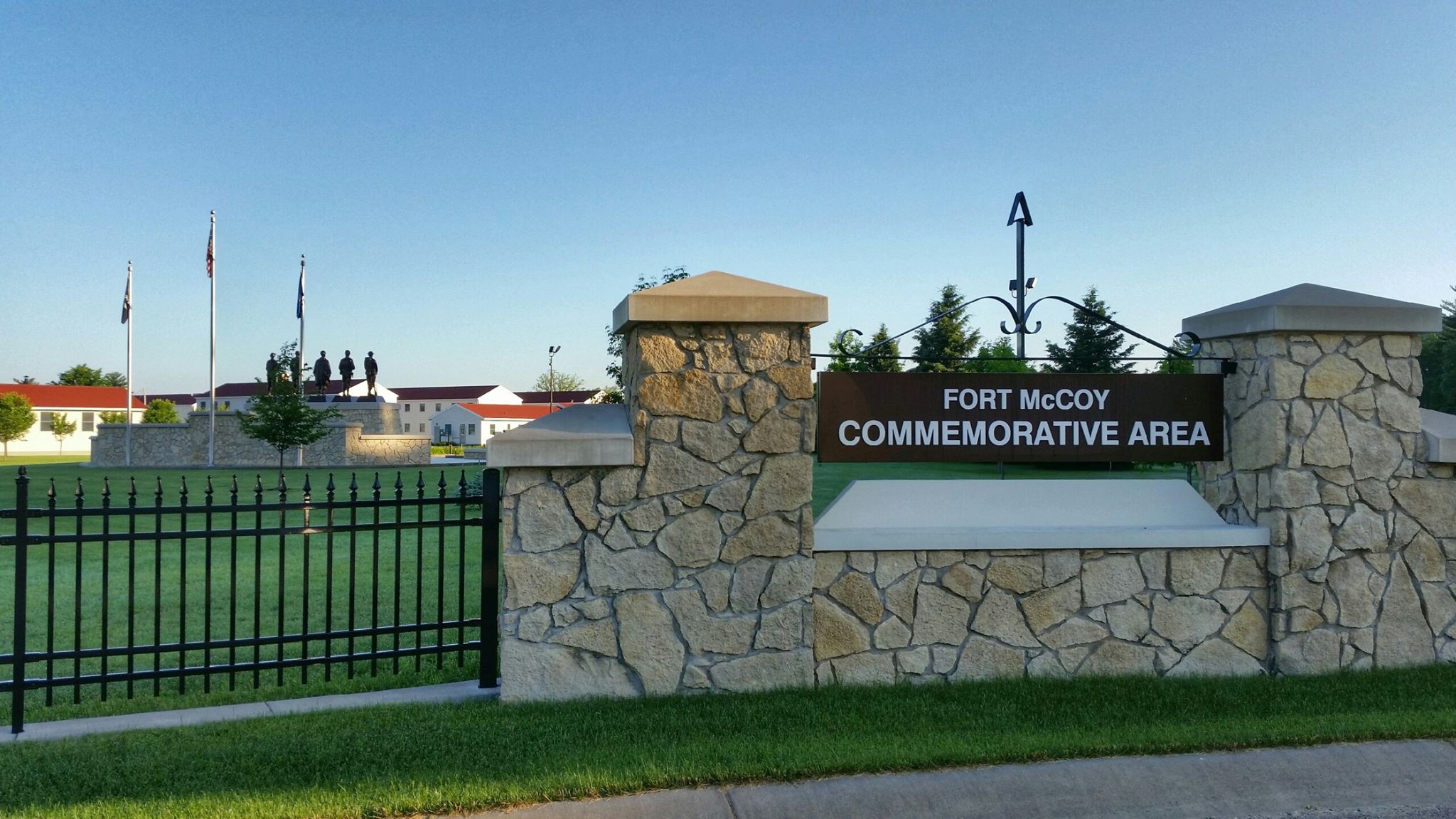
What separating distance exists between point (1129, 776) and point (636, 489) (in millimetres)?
2975

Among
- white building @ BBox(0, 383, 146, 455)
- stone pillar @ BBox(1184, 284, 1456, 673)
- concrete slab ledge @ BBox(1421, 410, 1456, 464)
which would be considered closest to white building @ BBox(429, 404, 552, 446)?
white building @ BBox(0, 383, 146, 455)

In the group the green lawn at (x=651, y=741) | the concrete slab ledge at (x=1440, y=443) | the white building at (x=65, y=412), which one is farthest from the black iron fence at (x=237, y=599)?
the white building at (x=65, y=412)

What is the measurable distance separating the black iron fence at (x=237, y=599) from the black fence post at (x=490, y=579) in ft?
0.03

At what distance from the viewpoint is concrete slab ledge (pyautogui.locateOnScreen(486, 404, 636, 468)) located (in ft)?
17.6

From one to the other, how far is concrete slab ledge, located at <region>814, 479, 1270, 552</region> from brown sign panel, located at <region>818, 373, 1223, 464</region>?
214 millimetres

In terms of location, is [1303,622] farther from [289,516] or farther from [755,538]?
[289,516]

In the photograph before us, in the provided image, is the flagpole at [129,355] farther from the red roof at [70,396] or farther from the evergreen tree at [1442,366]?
the evergreen tree at [1442,366]

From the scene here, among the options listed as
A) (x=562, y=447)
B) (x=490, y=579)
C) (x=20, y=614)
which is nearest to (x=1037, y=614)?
(x=562, y=447)

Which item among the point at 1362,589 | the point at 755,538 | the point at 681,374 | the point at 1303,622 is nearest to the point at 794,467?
the point at 755,538

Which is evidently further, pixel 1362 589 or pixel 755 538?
pixel 1362 589

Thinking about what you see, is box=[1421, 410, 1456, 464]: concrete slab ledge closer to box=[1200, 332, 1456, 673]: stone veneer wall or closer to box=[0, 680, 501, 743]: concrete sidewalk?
box=[1200, 332, 1456, 673]: stone veneer wall

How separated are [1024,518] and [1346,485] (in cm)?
209

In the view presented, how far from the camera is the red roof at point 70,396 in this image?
65.4m

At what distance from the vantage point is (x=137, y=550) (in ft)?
40.3
